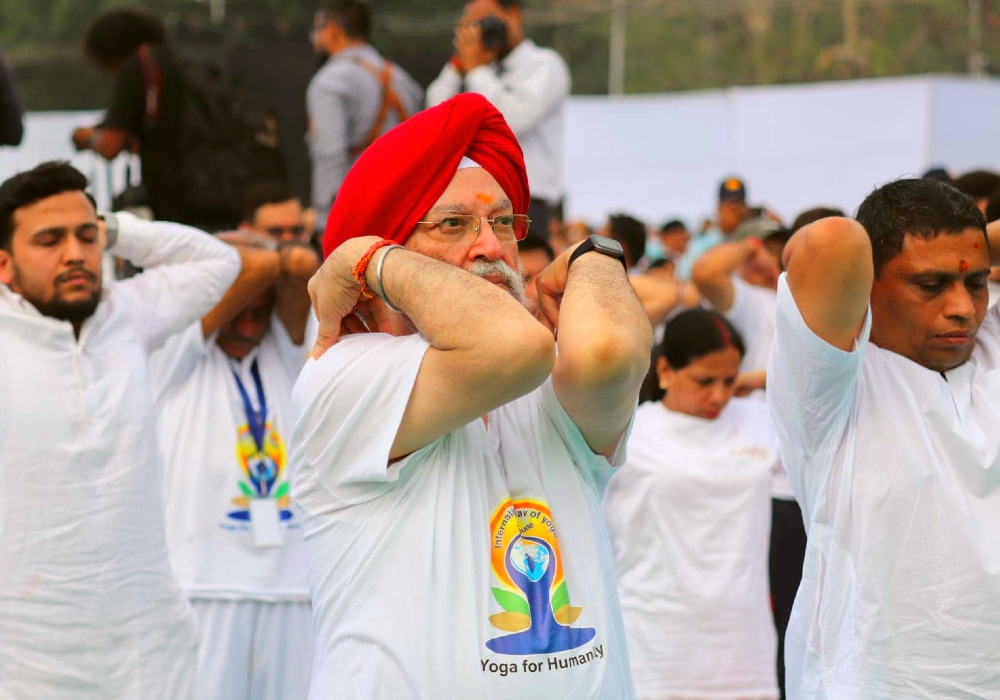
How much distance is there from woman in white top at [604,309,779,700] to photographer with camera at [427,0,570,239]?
1913 mm

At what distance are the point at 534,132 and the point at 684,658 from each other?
3.26 metres

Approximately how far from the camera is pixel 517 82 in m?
7.31

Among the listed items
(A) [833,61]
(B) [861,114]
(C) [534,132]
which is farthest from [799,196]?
(A) [833,61]

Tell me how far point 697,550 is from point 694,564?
0.05m

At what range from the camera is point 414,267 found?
2.73 m

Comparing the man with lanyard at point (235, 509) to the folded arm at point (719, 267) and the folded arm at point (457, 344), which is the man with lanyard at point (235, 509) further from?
the folded arm at point (457, 344)

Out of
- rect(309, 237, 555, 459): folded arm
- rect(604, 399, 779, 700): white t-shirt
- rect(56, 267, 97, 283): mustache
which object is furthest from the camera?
rect(604, 399, 779, 700): white t-shirt

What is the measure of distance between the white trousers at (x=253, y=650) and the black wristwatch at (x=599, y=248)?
283cm

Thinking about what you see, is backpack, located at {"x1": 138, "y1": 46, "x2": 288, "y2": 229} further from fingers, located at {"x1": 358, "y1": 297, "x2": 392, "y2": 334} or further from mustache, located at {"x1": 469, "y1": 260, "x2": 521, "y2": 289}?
mustache, located at {"x1": 469, "y1": 260, "x2": 521, "y2": 289}

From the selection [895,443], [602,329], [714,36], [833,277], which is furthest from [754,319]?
[714,36]

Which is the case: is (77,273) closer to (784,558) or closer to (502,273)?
(502,273)

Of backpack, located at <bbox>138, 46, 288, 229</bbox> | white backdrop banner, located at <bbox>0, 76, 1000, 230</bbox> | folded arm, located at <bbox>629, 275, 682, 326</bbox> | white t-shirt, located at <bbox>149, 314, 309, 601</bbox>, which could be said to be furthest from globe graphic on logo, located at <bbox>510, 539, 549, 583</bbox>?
white backdrop banner, located at <bbox>0, 76, 1000, 230</bbox>

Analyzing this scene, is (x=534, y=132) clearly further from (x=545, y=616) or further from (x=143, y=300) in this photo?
(x=545, y=616)

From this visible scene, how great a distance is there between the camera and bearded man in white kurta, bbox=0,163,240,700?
4219mm
